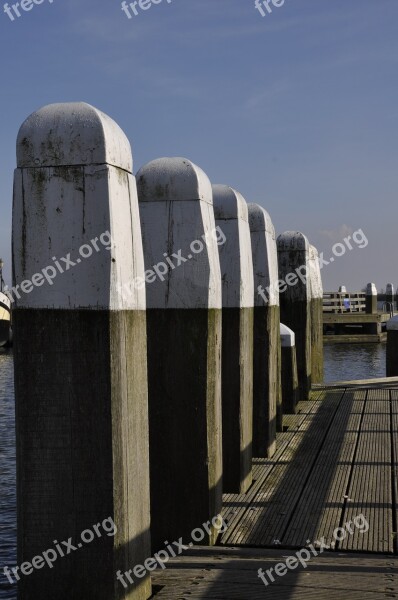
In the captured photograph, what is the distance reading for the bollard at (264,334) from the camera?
27.1ft

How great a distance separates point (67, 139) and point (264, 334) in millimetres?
4772

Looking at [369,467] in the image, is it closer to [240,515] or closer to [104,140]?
[240,515]

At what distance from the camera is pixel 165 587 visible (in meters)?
4.64

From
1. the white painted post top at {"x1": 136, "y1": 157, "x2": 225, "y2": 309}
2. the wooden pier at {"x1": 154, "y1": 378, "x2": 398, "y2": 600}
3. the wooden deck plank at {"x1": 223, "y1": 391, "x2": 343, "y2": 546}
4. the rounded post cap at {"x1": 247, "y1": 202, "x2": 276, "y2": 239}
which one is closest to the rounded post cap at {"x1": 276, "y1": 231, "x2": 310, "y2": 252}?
the wooden pier at {"x1": 154, "y1": 378, "x2": 398, "y2": 600}

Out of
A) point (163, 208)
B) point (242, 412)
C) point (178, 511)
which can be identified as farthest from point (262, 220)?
point (178, 511)

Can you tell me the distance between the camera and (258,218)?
8633mm

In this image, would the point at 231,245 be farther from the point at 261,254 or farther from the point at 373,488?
the point at 373,488

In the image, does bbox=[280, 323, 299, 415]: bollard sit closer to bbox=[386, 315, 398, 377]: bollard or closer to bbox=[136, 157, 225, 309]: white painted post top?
bbox=[386, 315, 398, 377]: bollard

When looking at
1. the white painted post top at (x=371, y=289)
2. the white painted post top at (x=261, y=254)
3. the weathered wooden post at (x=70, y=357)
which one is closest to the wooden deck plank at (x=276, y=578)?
the weathered wooden post at (x=70, y=357)

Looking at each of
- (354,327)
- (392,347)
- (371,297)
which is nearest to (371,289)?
(371,297)

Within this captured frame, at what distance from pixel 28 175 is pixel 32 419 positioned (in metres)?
1.17

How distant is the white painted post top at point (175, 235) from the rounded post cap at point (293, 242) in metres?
6.60

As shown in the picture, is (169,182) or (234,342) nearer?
(169,182)

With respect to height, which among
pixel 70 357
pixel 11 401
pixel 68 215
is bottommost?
pixel 11 401
